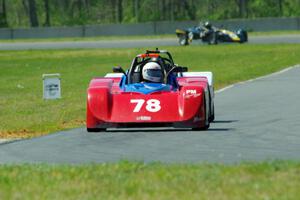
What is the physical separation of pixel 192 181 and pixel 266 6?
354 ft

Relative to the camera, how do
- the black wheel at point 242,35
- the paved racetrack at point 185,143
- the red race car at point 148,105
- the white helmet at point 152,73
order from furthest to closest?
the black wheel at point 242,35 → the white helmet at point 152,73 → the red race car at point 148,105 → the paved racetrack at point 185,143

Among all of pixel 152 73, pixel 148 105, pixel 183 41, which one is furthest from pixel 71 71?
pixel 183 41

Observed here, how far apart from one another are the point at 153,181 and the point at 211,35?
5241cm

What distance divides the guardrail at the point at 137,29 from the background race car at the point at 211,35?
16.5 metres

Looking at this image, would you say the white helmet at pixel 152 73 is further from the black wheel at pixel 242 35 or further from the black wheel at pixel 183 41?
the black wheel at pixel 183 41

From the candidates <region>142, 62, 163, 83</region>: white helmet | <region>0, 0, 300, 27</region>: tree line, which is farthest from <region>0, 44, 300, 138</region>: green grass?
<region>0, 0, 300, 27</region>: tree line

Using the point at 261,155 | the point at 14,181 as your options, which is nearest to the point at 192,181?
the point at 14,181

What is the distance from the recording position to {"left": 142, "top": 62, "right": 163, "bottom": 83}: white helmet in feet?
57.1

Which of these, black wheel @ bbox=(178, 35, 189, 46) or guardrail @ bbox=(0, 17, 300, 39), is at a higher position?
black wheel @ bbox=(178, 35, 189, 46)

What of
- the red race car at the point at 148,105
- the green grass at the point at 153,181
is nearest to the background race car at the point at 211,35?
the red race car at the point at 148,105

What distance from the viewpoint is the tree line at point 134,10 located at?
375ft

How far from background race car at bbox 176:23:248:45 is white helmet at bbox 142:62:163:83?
143 feet

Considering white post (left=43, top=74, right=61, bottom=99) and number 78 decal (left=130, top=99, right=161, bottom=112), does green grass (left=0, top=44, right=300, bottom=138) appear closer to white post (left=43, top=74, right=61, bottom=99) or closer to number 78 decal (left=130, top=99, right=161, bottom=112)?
white post (left=43, top=74, right=61, bottom=99)

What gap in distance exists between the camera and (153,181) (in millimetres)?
9938
